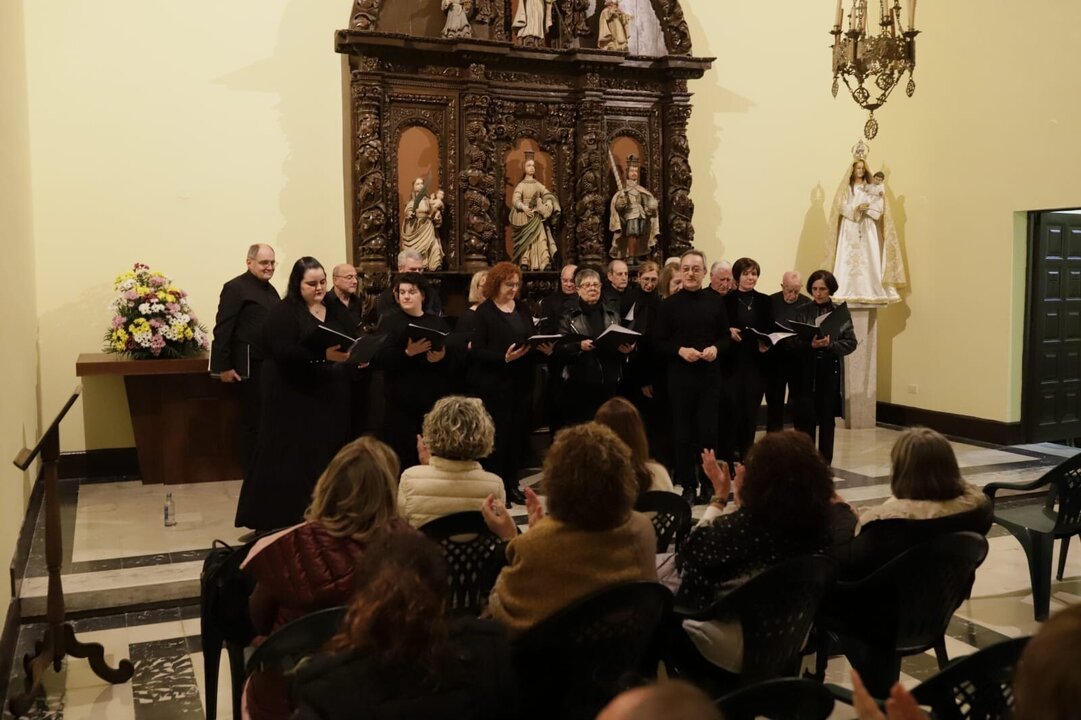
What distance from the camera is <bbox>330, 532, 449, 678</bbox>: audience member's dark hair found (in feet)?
6.23

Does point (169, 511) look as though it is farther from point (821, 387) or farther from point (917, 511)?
point (917, 511)

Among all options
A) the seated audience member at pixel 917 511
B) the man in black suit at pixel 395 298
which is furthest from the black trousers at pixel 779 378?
the seated audience member at pixel 917 511

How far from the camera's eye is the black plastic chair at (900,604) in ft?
10.4

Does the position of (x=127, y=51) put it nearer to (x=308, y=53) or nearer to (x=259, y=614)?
(x=308, y=53)

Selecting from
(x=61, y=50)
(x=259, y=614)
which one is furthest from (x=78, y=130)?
(x=259, y=614)

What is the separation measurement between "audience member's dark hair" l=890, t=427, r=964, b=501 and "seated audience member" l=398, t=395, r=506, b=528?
1395 mm

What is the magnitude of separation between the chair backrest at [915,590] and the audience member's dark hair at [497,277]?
11.7 feet

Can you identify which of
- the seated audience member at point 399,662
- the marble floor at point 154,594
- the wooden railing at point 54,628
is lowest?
the marble floor at point 154,594

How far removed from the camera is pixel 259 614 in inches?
112

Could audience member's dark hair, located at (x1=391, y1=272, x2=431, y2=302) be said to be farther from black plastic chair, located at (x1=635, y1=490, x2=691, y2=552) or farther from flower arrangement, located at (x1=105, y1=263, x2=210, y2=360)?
black plastic chair, located at (x1=635, y1=490, x2=691, y2=552)

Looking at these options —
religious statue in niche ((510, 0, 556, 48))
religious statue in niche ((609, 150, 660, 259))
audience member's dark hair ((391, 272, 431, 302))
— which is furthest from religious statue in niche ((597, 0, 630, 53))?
audience member's dark hair ((391, 272, 431, 302))

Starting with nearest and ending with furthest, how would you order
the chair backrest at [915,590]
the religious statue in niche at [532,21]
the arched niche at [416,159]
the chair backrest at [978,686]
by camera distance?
the chair backrest at [978,686] → the chair backrest at [915,590] → the arched niche at [416,159] → the religious statue in niche at [532,21]

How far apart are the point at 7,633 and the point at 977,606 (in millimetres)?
4467

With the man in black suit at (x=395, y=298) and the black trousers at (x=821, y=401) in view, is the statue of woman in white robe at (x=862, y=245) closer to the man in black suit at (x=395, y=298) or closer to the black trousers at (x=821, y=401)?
the black trousers at (x=821, y=401)
